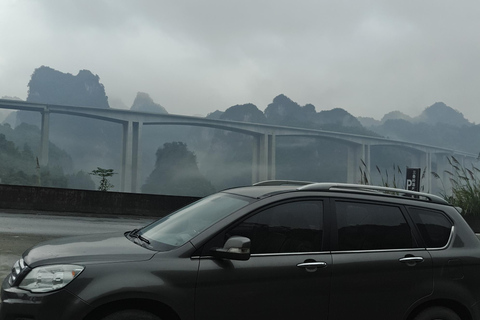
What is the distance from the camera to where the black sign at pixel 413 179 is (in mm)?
17484

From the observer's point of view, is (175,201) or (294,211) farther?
(175,201)

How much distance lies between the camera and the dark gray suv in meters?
3.10

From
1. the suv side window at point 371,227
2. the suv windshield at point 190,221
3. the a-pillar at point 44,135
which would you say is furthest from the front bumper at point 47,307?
the a-pillar at point 44,135

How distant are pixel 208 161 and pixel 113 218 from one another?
135962 millimetres

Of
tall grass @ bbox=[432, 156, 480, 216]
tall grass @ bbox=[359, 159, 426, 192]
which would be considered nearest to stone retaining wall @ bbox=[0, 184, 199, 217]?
tall grass @ bbox=[359, 159, 426, 192]

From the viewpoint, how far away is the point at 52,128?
156 m

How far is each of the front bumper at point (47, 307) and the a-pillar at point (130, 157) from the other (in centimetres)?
7763

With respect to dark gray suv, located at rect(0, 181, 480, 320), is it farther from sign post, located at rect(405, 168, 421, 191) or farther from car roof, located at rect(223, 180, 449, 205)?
sign post, located at rect(405, 168, 421, 191)

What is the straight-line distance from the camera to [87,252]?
131 inches

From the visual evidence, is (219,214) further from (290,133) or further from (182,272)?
(290,133)

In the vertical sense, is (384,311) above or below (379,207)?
below

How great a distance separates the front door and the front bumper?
28.6 inches

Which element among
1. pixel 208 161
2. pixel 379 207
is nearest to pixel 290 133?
pixel 208 161

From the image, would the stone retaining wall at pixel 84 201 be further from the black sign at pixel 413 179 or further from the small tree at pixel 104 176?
the black sign at pixel 413 179
